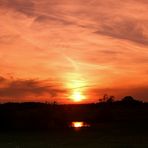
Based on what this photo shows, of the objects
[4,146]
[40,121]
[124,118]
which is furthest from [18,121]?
[4,146]

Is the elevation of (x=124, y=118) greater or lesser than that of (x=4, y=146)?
greater

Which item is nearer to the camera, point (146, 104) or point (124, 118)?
point (124, 118)

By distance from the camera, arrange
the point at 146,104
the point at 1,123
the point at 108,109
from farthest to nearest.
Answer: the point at 146,104, the point at 108,109, the point at 1,123

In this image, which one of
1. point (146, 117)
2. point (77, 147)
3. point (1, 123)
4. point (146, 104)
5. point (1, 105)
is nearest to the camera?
point (77, 147)

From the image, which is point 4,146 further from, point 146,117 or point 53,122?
point 146,117

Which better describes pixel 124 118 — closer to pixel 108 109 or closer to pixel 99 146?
pixel 108 109

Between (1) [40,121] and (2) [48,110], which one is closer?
(1) [40,121]

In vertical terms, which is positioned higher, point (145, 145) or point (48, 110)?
point (48, 110)

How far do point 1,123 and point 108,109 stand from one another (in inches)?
1375

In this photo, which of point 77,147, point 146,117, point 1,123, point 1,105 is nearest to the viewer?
point 77,147

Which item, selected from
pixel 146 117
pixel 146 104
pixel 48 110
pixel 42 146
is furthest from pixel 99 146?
pixel 146 104

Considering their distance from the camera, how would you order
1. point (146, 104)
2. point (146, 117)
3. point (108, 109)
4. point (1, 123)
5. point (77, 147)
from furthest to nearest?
point (146, 104)
point (108, 109)
point (146, 117)
point (1, 123)
point (77, 147)

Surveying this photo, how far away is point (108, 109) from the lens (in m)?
112

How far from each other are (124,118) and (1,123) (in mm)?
33211
